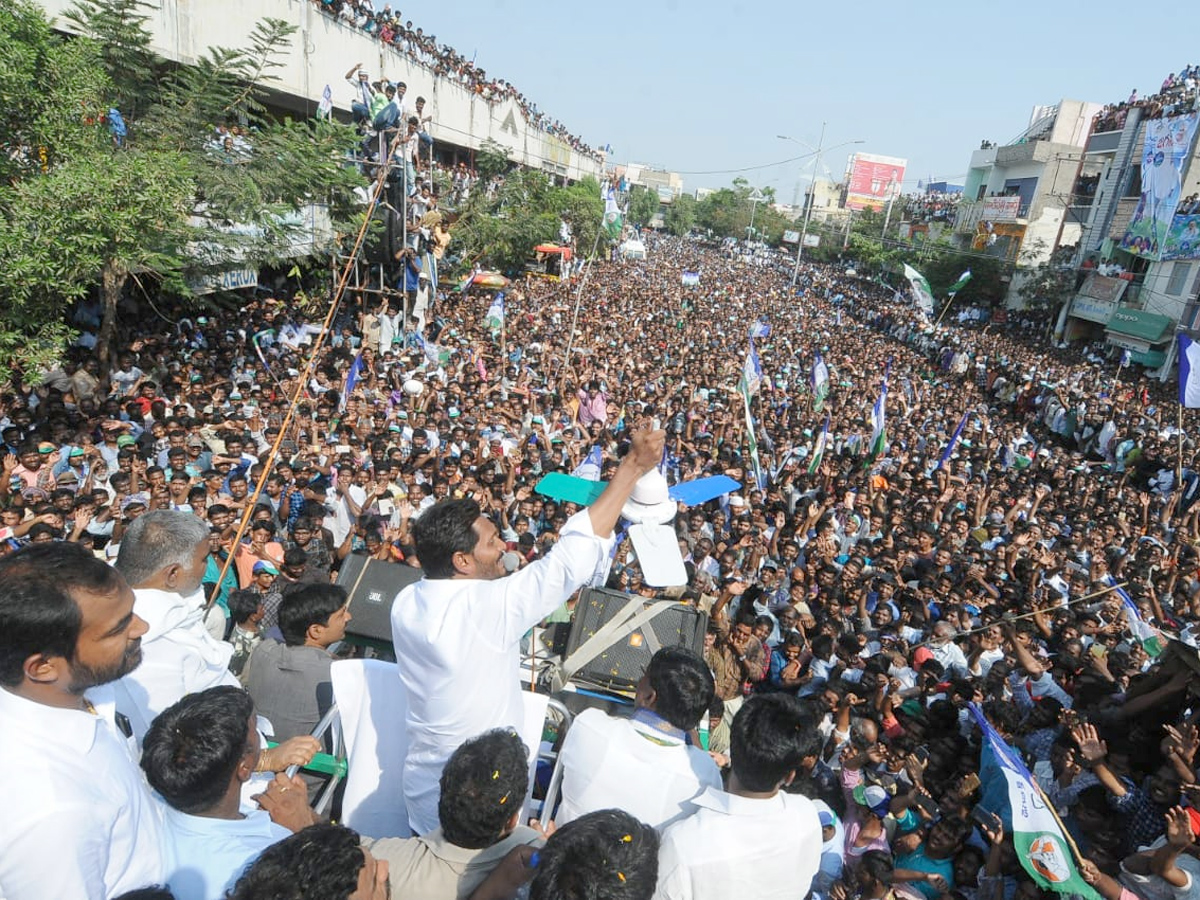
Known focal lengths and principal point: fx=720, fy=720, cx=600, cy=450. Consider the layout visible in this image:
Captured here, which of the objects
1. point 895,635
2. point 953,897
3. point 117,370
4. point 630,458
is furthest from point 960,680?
point 117,370

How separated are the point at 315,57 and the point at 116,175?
15465 mm

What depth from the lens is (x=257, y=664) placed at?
2879mm

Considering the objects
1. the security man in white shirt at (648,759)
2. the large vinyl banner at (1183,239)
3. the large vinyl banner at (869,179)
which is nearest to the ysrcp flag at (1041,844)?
the security man in white shirt at (648,759)

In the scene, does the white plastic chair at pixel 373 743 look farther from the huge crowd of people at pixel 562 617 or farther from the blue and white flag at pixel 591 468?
the blue and white flag at pixel 591 468

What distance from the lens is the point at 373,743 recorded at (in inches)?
91.2

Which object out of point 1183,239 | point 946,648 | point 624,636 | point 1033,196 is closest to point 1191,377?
point 946,648

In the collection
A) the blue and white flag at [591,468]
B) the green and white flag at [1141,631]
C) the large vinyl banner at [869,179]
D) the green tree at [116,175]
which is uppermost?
the large vinyl banner at [869,179]

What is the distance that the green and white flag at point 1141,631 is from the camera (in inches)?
202

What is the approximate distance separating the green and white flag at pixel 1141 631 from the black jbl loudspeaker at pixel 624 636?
3.83 metres

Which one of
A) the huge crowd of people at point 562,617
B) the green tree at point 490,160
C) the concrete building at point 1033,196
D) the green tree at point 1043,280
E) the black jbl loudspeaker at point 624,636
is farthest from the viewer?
the concrete building at point 1033,196

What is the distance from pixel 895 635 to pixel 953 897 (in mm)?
2075

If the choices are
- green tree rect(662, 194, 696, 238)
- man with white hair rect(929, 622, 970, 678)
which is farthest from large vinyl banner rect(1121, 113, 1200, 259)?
green tree rect(662, 194, 696, 238)

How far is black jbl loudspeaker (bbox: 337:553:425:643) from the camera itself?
3.32 metres

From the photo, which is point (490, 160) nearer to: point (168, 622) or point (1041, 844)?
point (168, 622)
